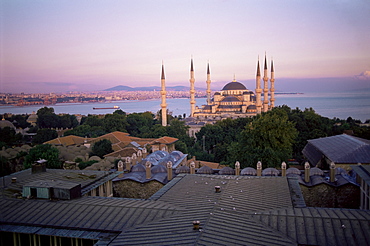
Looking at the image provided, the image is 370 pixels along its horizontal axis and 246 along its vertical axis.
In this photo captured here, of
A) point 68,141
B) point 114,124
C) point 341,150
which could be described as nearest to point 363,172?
point 341,150

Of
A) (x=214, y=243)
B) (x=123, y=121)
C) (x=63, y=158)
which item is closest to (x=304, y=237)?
(x=214, y=243)

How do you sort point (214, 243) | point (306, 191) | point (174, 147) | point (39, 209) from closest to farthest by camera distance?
point (214, 243)
point (39, 209)
point (306, 191)
point (174, 147)

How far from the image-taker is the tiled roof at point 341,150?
13.0 meters

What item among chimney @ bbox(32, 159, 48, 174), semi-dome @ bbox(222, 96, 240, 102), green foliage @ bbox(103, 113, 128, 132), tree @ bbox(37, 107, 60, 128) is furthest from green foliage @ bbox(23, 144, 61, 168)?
semi-dome @ bbox(222, 96, 240, 102)

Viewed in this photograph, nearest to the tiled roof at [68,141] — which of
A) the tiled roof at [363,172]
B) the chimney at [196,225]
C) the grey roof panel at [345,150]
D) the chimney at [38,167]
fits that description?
the chimney at [38,167]

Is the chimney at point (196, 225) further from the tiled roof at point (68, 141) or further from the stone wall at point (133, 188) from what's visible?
the tiled roof at point (68, 141)

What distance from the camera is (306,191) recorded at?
33.7ft

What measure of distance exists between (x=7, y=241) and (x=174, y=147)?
18.0 meters

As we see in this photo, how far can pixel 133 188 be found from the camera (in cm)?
1106

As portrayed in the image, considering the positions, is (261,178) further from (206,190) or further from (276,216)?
(276,216)

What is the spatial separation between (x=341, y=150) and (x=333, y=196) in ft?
15.1

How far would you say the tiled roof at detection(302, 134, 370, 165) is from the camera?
13031mm

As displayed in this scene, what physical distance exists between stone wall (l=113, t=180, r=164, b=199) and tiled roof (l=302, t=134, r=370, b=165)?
297 inches

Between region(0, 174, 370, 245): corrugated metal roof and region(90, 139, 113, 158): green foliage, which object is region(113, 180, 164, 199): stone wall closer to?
region(0, 174, 370, 245): corrugated metal roof
